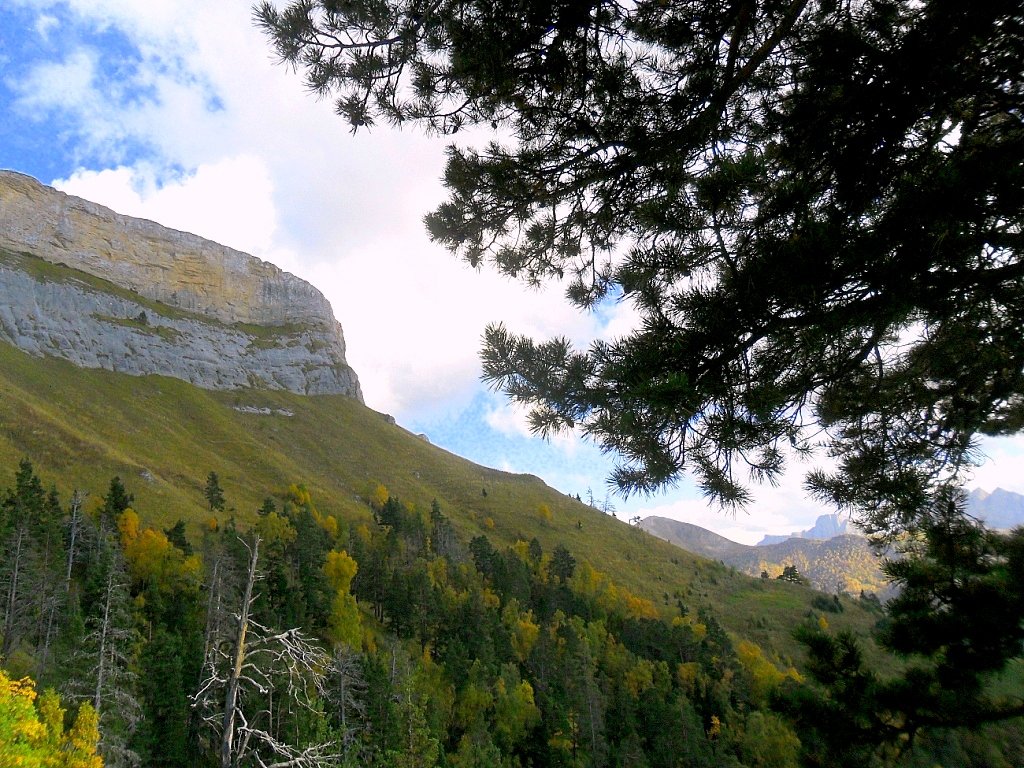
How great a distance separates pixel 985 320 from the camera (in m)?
3.82

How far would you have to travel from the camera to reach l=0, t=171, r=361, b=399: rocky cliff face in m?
103

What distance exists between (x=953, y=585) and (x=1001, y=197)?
336cm

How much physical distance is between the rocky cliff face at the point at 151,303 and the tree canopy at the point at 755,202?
120139 millimetres

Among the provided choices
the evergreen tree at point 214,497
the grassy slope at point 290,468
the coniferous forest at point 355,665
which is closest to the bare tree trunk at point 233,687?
the coniferous forest at point 355,665

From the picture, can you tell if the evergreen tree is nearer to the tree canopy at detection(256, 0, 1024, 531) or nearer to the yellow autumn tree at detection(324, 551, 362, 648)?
the yellow autumn tree at detection(324, 551, 362, 648)

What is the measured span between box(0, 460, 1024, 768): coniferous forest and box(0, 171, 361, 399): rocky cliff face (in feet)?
197

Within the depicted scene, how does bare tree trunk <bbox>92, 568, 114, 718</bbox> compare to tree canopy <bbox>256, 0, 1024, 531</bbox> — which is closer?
tree canopy <bbox>256, 0, 1024, 531</bbox>

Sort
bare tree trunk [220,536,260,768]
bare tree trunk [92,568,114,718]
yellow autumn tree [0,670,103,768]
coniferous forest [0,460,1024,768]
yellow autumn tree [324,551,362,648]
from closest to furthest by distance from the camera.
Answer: bare tree trunk [220,536,260,768] < coniferous forest [0,460,1024,768] < yellow autumn tree [0,670,103,768] < bare tree trunk [92,568,114,718] < yellow autumn tree [324,551,362,648]

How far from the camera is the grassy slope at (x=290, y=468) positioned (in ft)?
206

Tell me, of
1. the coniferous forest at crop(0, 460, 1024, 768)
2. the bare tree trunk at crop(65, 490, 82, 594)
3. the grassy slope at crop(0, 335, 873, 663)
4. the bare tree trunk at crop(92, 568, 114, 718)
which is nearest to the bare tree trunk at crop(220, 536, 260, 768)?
the coniferous forest at crop(0, 460, 1024, 768)

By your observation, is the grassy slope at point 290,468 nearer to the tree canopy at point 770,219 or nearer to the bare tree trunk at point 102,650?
the bare tree trunk at point 102,650

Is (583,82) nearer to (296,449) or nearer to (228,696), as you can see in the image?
(228,696)

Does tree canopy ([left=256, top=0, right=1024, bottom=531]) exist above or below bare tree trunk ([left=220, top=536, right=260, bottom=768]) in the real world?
above

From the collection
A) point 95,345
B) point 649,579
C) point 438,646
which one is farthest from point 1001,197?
point 95,345
